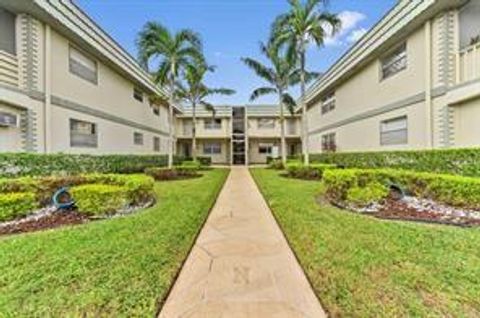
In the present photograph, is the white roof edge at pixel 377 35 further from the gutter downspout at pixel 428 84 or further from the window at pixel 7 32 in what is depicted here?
the window at pixel 7 32

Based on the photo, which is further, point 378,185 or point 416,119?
point 416,119

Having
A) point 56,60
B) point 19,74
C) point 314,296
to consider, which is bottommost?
point 314,296

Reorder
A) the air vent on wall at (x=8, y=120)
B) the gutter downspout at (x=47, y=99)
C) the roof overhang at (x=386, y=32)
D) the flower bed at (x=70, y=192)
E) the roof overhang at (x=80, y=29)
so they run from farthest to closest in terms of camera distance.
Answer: the gutter downspout at (x=47, y=99)
the roof overhang at (x=386, y=32)
the roof overhang at (x=80, y=29)
the air vent on wall at (x=8, y=120)
the flower bed at (x=70, y=192)

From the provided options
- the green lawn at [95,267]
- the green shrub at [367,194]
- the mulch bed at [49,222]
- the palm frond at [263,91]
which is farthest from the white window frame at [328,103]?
the mulch bed at [49,222]

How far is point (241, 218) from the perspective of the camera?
7.64 m

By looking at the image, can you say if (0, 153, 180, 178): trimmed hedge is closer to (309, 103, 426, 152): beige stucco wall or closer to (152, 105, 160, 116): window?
(152, 105, 160, 116): window

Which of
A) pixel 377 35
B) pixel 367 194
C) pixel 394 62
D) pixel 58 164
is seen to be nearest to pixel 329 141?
pixel 394 62

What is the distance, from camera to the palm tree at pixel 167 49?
51.7ft

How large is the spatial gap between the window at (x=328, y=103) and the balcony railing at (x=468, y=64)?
11836mm

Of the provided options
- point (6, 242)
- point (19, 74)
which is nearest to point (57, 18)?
point (19, 74)

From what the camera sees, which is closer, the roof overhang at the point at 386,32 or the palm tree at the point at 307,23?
the roof overhang at the point at 386,32

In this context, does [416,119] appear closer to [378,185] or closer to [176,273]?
[378,185]

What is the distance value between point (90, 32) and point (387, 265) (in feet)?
48.3

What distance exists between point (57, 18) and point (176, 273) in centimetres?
1141
